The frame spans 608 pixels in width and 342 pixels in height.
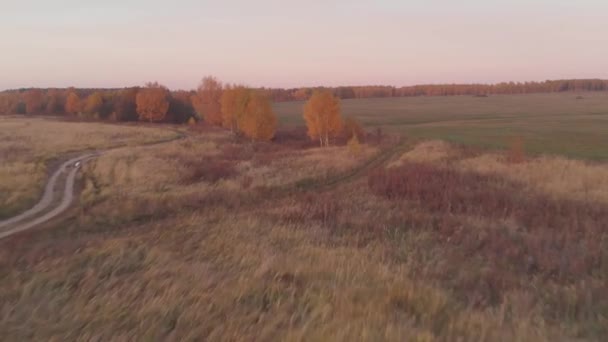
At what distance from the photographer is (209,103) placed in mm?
A: 84062

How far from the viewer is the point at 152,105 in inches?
3376

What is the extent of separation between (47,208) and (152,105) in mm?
68599

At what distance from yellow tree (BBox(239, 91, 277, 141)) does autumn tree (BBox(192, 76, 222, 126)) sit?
24670 mm

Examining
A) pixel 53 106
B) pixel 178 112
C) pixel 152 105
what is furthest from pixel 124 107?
pixel 53 106

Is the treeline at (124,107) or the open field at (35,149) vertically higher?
the treeline at (124,107)

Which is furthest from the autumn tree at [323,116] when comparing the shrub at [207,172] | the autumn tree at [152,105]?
the autumn tree at [152,105]

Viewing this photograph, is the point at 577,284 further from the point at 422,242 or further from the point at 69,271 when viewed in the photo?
the point at 69,271

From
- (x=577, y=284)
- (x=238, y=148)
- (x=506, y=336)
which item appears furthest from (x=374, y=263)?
(x=238, y=148)

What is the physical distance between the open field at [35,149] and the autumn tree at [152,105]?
2083 centimetres

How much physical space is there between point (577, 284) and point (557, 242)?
4882mm

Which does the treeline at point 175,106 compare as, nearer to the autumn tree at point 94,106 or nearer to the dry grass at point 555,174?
the autumn tree at point 94,106

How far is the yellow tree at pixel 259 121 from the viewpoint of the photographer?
186 ft

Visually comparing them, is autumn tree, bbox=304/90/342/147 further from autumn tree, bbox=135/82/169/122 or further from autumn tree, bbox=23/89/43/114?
autumn tree, bbox=23/89/43/114

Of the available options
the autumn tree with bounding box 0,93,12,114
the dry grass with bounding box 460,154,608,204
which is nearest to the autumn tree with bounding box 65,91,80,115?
the autumn tree with bounding box 0,93,12,114
